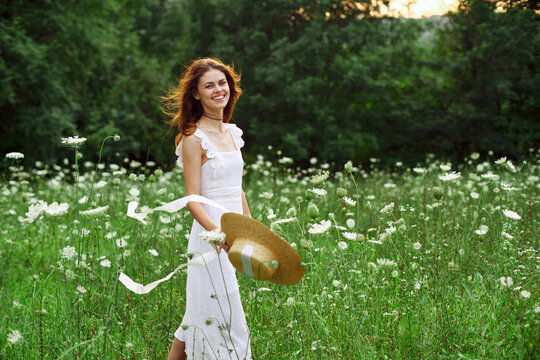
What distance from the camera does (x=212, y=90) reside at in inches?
105

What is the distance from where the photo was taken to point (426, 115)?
18.9 metres

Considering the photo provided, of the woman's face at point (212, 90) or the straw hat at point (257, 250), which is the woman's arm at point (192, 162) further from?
the straw hat at point (257, 250)

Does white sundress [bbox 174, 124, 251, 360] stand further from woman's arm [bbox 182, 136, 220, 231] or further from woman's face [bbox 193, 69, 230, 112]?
woman's face [bbox 193, 69, 230, 112]

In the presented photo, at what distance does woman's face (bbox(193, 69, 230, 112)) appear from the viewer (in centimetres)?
268

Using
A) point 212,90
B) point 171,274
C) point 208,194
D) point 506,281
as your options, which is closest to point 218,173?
point 208,194

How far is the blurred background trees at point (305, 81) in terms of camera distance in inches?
625

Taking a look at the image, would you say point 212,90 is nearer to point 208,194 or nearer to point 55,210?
point 208,194

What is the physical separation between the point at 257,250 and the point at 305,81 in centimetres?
1576

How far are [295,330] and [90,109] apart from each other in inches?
717

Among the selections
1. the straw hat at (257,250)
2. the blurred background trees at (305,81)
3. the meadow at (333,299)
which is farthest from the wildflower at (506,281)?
the blurred background trees at (305,81)

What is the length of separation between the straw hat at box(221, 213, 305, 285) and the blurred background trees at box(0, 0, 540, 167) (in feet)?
47.3

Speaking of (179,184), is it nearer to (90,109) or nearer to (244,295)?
(244,295)

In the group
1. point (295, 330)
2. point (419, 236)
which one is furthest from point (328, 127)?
point (295, 330)

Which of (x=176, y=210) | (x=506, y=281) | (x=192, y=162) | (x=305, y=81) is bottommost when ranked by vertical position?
(x=506, y=281)
